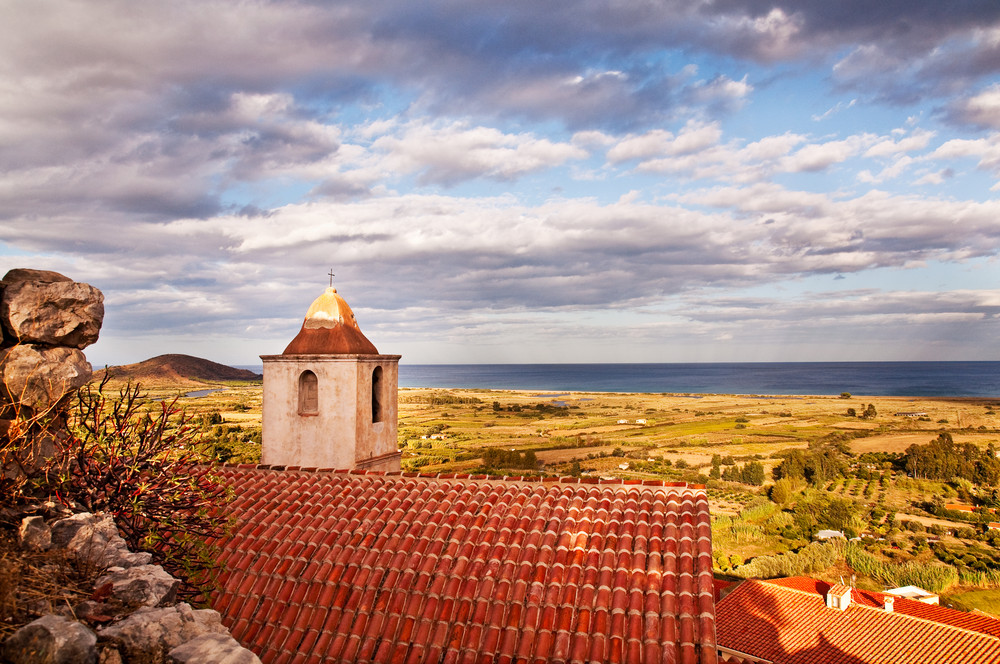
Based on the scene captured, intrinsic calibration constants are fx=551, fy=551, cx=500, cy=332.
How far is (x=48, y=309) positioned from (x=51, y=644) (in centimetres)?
374

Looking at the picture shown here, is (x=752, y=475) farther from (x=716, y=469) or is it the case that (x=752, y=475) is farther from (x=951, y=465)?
(x=951, y=465)

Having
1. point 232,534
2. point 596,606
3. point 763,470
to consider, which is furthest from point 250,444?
point 763,470

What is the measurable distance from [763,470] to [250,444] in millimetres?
41568

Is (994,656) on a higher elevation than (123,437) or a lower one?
lower

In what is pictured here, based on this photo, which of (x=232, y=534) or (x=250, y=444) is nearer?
(x=232, y=534)

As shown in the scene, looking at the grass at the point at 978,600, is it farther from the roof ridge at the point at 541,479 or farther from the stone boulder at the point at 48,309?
the stone boulder at the point at 48,309

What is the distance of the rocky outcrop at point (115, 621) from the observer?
3.13 m

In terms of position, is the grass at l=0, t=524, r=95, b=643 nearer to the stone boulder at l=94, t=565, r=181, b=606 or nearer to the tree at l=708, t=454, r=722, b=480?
the stone boulder at l=94, t=565, r=181, b=606

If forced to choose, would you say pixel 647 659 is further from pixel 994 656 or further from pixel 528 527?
pixel 994 656

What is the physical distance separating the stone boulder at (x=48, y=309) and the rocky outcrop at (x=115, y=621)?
1.84 meters

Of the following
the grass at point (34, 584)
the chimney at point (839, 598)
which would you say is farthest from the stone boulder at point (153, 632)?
the chimney at point (839, 598)

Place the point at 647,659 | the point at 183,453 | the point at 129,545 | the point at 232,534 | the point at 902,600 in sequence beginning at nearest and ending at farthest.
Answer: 1. the point at 647,659
2. the point at 129,545
3. the point at 183,453
4. the point at 232,534
5. the point at 902,600

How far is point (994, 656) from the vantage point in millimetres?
13430

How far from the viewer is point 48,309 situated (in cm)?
554
